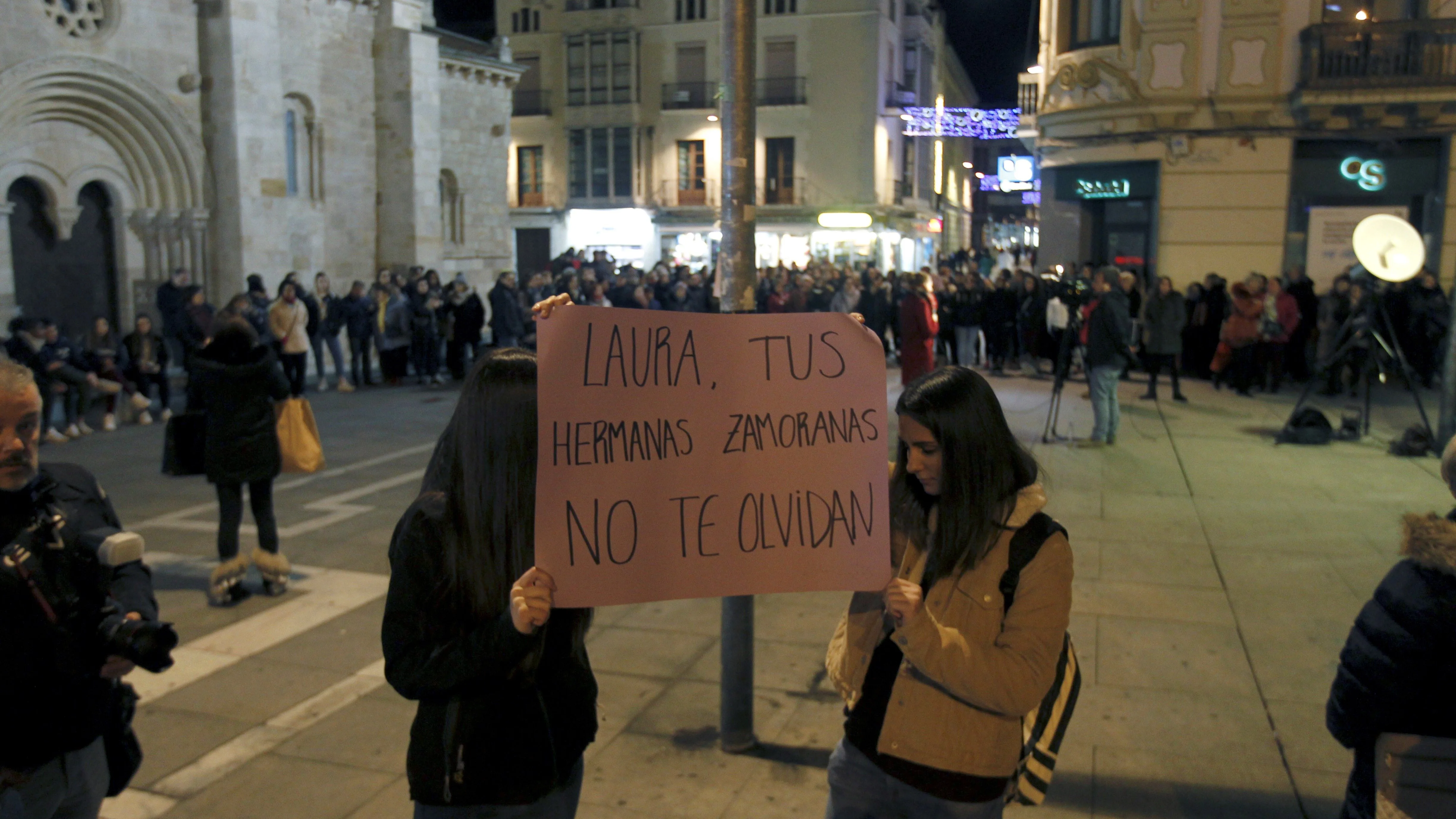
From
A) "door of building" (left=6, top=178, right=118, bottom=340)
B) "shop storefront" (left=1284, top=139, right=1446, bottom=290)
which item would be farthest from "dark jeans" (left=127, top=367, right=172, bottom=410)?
"shop storefront" (left=1284, top=139, right=1446, bottom=290)

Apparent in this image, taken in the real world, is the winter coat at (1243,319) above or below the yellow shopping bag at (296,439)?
above

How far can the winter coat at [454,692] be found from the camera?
Answer: 2.19m

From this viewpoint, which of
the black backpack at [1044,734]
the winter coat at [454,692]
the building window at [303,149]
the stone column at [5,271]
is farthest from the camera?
the building window at [303,149]

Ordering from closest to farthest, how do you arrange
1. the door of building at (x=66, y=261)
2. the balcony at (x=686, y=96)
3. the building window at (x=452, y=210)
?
the door of building at (x=66, y=261)
the building window at (x=452, y=210)
the balcony at (x=686, y=96)

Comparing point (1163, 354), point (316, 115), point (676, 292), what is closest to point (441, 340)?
point (676, 292)

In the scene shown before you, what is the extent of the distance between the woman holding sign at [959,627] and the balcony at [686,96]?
40.1 m

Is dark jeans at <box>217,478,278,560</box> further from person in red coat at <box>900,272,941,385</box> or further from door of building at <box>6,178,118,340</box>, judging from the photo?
door of building at <box>6,178,118,340</box>

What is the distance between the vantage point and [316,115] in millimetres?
21188

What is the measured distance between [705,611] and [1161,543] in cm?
345

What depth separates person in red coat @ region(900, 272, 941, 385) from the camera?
13648 mm

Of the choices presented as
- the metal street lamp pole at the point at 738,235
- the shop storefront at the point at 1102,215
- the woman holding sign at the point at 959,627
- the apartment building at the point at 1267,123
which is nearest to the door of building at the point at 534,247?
the shop storefront at the point at 1102,215

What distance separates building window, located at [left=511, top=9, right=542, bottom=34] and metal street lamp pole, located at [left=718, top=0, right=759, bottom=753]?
1624 inches

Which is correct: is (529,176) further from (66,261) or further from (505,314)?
(66,261)

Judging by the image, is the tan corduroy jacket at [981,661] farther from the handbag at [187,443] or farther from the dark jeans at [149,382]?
the dark jeans at [149,382]
